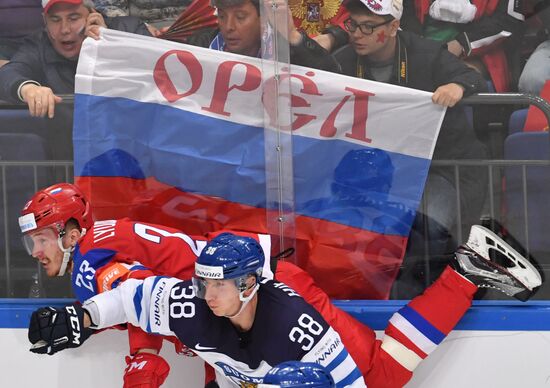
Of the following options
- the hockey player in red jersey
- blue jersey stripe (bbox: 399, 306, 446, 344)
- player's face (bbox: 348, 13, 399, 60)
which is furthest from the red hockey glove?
player's face (bbox: 348, 13, 399, 60)

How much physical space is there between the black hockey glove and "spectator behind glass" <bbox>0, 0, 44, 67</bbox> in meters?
0.84

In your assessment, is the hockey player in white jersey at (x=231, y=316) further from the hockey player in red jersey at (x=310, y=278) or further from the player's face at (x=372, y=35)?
the player's face at (x=372, y=35)

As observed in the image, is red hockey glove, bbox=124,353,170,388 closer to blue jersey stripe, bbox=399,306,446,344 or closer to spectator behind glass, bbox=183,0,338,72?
blue jersey stripe, bbox=399,306,446,344

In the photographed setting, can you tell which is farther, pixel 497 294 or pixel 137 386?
pixel 497 294

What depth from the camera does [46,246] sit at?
339cm

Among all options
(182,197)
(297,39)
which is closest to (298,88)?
(297,39)

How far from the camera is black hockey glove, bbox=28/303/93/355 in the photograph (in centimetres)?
318

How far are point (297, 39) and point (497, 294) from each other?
0.97 m

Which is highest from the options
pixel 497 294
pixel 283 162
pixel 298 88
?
pixel 298 88

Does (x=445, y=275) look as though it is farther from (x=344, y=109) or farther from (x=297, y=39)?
(x=297, y=39)

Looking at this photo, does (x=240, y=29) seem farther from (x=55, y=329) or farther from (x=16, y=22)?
(x=55, y=329)

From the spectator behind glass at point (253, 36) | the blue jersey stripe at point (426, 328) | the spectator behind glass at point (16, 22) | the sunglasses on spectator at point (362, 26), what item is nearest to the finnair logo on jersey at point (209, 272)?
the blue jersey stripe at point (426, 328)

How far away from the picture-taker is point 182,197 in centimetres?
358

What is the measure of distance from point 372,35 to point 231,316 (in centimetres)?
94
